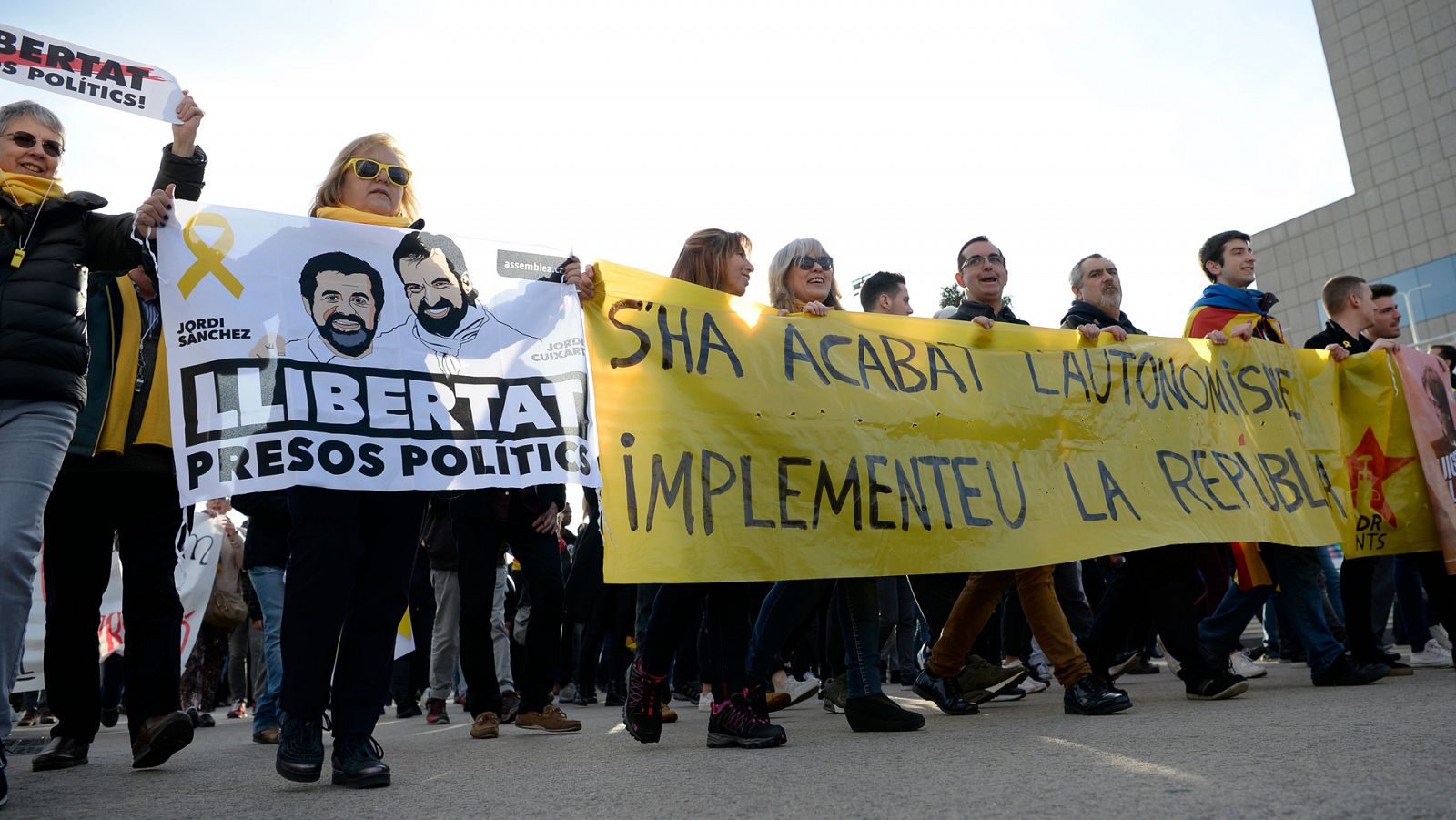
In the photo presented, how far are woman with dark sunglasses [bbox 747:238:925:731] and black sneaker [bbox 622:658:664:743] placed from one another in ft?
1.39

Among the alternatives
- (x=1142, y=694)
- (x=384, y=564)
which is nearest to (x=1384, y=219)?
(x=1142, y=694)

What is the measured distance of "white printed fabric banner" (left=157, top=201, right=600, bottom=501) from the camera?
12.2 ft

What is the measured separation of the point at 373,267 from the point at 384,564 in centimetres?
118

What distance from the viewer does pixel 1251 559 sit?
590 cm

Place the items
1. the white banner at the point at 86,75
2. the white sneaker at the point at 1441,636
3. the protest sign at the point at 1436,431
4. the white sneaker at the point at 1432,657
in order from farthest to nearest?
the white sneaker at the point at 1441,636 → the white sneaker at the point at 1432,657 → the protest sign at the point at 1436,431 → the white banner at the point at 86,75

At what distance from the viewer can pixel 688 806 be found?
109 inches

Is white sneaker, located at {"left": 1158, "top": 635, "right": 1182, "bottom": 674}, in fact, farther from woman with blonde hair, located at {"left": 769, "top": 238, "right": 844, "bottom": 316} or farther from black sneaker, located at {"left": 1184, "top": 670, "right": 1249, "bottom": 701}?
woman with blonde hair, located at {"left": 769, "top": 238, "right": 844, "bottom": 316}

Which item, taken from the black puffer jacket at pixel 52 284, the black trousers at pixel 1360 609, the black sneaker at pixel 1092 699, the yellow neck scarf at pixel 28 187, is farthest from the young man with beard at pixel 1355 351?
the yellow neck scarf at pixel 28 187

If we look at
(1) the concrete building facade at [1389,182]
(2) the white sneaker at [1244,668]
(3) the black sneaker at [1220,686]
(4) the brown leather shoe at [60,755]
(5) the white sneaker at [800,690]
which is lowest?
(2) the white sneaker at [1244,668]

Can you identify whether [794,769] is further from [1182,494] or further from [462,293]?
[1182,494]

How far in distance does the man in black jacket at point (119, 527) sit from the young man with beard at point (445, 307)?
2.70 feet

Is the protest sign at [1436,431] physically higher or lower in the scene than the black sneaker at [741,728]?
higher

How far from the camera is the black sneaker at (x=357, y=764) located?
3471mm

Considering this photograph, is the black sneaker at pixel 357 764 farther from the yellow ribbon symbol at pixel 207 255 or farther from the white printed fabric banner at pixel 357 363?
the yellow ribbon symbol at pixel 207 255
